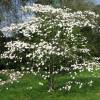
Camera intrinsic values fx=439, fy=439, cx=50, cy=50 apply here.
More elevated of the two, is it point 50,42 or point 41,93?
point 50,42

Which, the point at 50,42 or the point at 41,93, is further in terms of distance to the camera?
the point at 50,42

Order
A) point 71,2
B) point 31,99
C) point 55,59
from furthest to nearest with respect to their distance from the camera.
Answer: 1. point 71,2
2. point 55,59
3. point 31,99

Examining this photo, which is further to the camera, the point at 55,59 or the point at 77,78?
the point at 77,78

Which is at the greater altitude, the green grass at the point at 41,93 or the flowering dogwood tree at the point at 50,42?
the flowering dogwood tree at the point at 50,42

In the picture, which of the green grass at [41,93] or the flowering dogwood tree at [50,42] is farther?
the flowering dogwood tree at [50,42]

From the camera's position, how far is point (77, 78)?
30.9 m

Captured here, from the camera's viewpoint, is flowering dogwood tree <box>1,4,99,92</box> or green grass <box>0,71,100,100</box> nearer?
green grass <box>0,71,100,100</box>

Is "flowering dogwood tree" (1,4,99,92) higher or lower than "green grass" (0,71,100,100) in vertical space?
higher

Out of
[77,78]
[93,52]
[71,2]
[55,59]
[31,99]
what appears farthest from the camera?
[71,2]

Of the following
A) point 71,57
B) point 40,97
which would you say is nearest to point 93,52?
point 71,57

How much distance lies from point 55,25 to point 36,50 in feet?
7.47

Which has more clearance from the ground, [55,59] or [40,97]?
[55,59]

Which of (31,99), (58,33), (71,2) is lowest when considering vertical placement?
(31,99)

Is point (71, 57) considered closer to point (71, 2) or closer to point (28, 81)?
point (28, 81)
